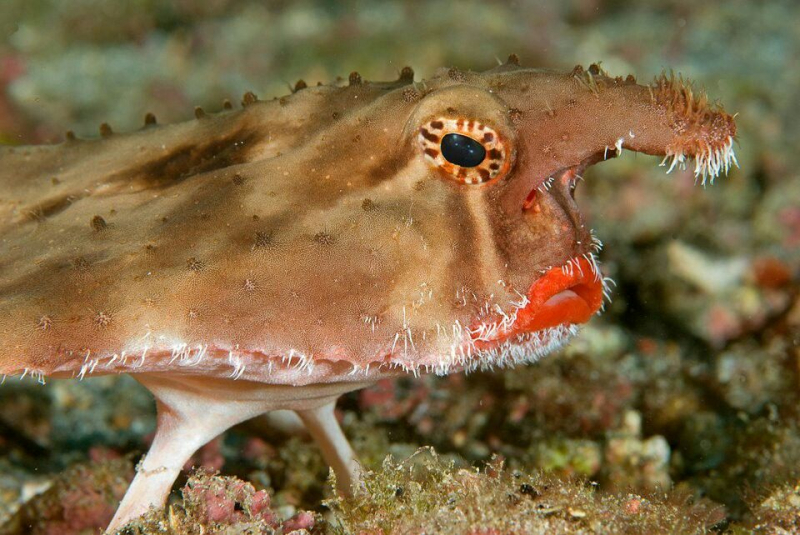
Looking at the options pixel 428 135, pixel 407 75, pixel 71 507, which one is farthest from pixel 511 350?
pixel 71 507

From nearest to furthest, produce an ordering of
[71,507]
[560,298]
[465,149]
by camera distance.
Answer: [465,149] < [560,298] < [71,507]

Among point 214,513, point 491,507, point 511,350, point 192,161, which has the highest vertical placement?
point 192,161

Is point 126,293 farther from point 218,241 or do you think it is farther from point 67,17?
point 67,17

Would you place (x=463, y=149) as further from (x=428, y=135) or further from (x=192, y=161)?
(x=192, y=161)

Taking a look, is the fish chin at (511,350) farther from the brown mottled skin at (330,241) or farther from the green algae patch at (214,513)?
the green algae patch at (214,513)

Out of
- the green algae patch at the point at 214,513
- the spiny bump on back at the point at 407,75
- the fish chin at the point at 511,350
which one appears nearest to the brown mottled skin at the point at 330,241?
the fish chin at the point at 511,350

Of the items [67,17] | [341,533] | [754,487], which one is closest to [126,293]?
[341,533]
